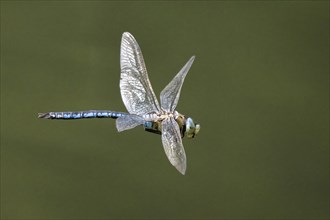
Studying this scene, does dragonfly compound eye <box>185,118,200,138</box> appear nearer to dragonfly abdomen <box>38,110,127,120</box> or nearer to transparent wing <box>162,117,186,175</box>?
transparent wing <box>162,117,186,175</box>

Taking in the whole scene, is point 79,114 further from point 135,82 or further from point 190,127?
point 190,127

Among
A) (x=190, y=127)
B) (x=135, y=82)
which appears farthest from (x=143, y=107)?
(x=190, y=127)

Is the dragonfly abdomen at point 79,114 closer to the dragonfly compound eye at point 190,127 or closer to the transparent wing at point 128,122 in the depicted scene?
the transparent wing at point 128,122

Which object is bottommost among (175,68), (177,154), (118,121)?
→ (177,154)

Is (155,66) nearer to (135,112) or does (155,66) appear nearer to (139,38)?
(139,38)

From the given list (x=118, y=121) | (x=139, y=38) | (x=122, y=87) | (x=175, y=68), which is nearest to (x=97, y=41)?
(x=139, y=38)

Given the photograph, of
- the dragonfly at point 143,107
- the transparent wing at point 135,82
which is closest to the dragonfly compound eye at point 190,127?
the dragonfly at point 143,107

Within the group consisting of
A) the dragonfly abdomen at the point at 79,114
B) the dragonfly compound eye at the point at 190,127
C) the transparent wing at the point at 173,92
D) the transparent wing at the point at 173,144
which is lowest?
the transparent wing at the point at 173,144
